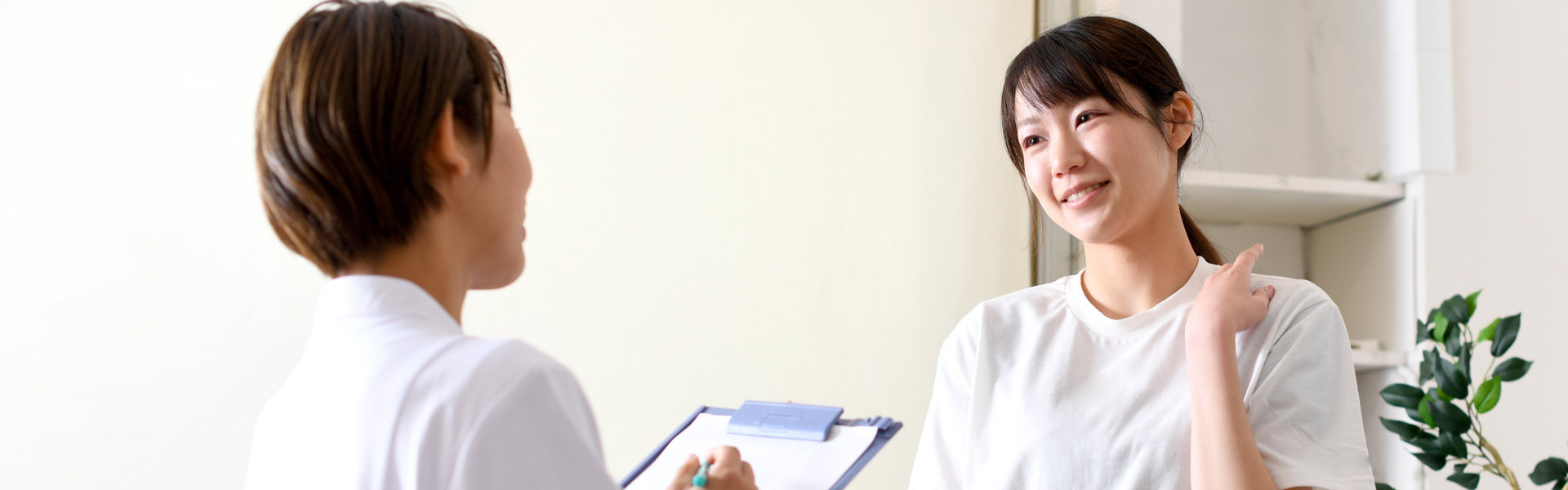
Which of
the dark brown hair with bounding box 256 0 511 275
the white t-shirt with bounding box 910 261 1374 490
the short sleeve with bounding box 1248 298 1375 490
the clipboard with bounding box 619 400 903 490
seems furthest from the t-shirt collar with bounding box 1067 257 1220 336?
the dark brown hair with bounding box 256 0 511 275

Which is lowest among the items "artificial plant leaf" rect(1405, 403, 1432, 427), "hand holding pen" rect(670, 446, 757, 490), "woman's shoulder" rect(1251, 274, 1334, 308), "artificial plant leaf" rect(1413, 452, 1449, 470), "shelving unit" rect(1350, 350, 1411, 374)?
"artificial plant leaf" rect(1413, 452, 1449, 470)

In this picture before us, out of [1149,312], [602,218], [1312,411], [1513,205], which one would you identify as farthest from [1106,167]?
[1513,205]

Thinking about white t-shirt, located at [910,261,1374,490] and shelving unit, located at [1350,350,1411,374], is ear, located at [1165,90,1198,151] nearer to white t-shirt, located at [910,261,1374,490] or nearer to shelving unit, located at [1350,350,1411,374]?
white t-shirt, located at [910,261,1374,490]

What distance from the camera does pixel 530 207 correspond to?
5.32ft

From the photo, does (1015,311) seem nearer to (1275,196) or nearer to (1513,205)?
(1275,196)

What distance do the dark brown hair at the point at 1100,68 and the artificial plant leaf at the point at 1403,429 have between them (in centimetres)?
69

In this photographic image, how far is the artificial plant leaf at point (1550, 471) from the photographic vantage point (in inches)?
54.1

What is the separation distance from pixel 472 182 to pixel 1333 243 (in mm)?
1700

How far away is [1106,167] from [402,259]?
2.17 feet

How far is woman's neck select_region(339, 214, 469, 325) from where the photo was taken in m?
0.61

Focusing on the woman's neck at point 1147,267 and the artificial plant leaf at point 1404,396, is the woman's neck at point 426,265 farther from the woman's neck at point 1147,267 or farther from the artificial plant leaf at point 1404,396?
the artificial plant leaf at point 1404,396

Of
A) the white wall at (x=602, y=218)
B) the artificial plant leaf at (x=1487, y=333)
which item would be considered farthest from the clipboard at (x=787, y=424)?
the artificial plant leaf at (x=1487, y=333)

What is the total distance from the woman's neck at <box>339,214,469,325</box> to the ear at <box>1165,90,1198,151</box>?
710mm

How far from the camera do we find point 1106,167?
97cm
